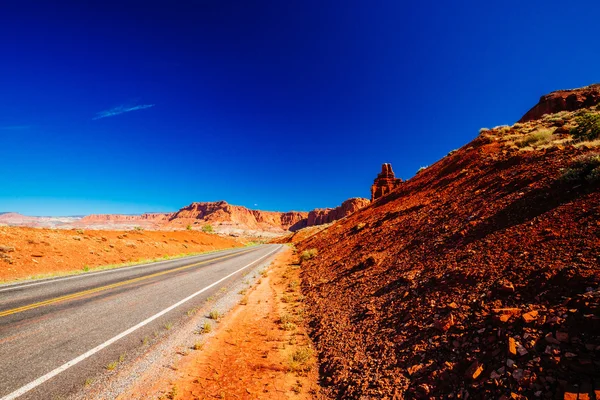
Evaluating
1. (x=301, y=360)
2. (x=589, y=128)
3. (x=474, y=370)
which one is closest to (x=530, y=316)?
(x=474, y=370)

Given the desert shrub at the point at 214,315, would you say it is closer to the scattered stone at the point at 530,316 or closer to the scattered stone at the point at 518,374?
the scattered stone at the point at 518,374

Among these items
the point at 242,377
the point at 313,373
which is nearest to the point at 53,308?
the point at 242,377

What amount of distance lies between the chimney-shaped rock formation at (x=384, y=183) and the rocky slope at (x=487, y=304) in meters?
40.4

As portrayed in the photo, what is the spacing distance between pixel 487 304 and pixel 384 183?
163ft

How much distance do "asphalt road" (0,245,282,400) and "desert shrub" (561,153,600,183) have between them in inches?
437

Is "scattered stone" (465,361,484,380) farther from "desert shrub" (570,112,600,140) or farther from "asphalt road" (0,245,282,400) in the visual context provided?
"desert shrub" (570,112,600,140)

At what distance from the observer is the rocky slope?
3008 mm

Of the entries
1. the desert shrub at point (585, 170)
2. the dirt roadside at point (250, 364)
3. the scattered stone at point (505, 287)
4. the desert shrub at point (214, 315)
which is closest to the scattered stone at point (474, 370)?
the scattered stone at point (505, 287)

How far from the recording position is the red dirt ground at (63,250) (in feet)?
52.9

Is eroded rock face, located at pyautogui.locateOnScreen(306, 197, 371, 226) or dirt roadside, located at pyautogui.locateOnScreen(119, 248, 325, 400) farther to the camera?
eroded rock face, located at pyautogui.locateOnScreen(306, 197, 371, 226)

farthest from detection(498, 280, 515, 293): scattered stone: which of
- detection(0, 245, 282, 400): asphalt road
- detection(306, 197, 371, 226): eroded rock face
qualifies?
detection(306, 197, 371, 226): eroded rock face

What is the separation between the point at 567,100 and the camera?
28.2 metres

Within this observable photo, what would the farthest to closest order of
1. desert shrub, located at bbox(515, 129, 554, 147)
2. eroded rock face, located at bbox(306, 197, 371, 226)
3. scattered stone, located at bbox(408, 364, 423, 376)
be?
eroded rock face, located at bbox(306, 197, 371, 226) < desert shrub, located at bbox(515, 129, 554, 147) < scattered stone, located at bbox(408, 364, 423, 376)

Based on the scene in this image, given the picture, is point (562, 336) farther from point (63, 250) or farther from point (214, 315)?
point (63, 250)
